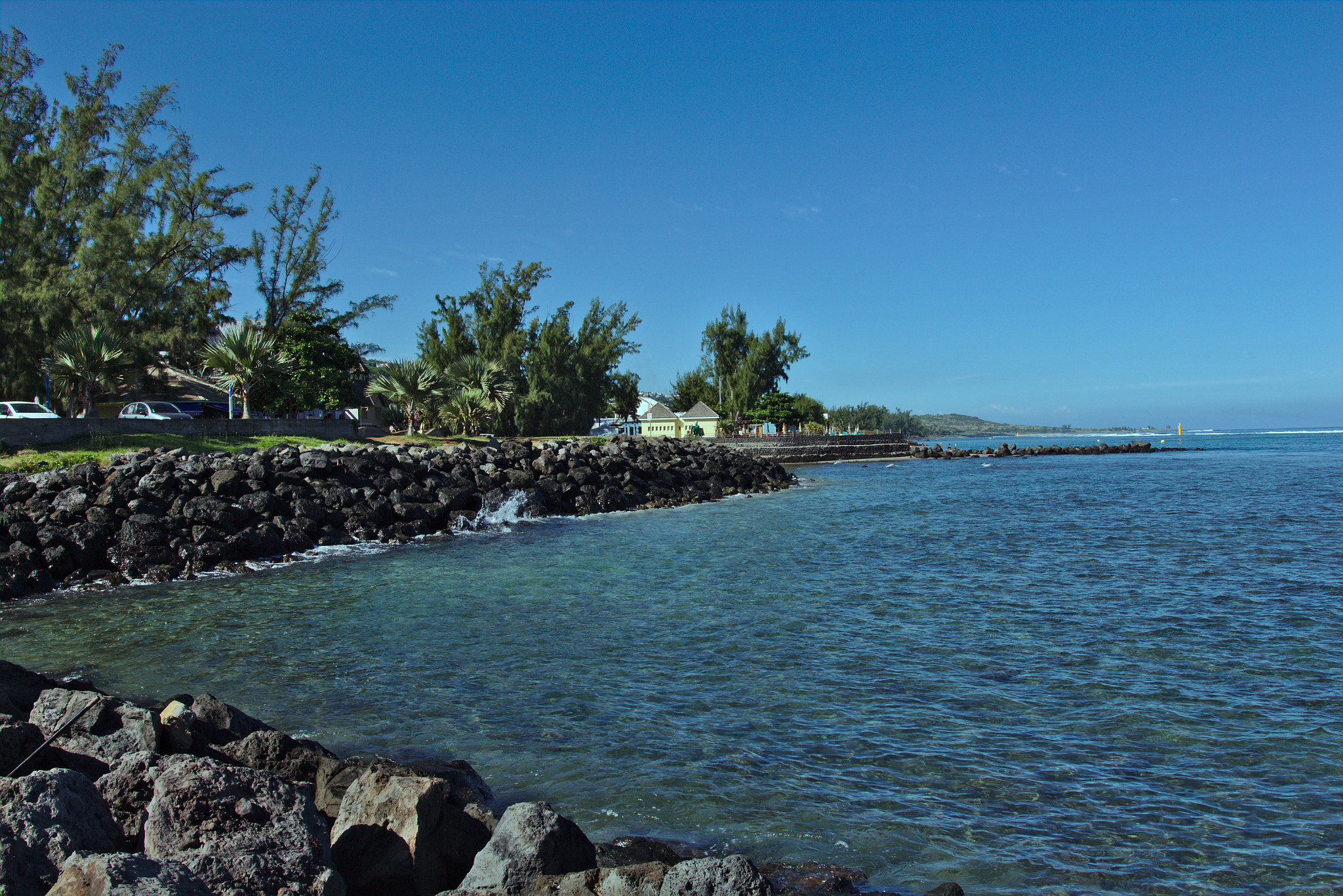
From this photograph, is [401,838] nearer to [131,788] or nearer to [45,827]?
[45,827]

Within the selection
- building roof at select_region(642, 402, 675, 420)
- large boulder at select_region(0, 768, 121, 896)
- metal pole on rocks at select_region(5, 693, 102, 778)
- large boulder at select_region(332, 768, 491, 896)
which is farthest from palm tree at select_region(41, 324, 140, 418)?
building roof at select_region(642, 402, 675, 420)

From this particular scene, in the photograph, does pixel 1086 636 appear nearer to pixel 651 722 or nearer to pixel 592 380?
pixel 651 722

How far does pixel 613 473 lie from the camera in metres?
35.6

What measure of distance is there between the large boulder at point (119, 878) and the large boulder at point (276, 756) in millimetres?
2344

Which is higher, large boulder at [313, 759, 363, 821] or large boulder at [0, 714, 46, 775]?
large boulder at [0, 714, 46, 775]

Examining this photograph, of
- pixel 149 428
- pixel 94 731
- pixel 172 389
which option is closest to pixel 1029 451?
pixel 172 389

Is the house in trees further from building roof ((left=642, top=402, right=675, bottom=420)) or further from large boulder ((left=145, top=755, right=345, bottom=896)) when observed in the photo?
large boulder ((left=145, top=755, right=345, bottom=896))

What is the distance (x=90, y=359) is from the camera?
32594 millimetres

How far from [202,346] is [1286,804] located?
53.6 meters

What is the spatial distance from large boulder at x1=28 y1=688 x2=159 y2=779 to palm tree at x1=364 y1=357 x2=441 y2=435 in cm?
3959

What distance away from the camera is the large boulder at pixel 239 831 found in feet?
13.3

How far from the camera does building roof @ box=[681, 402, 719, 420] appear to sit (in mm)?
79838

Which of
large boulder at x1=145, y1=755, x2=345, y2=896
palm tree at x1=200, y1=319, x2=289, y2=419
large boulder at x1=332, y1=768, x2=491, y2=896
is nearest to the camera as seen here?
large boulder at x1=145, y1=755, x2=345, y2=896

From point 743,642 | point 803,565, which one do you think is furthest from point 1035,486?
point 743,642
